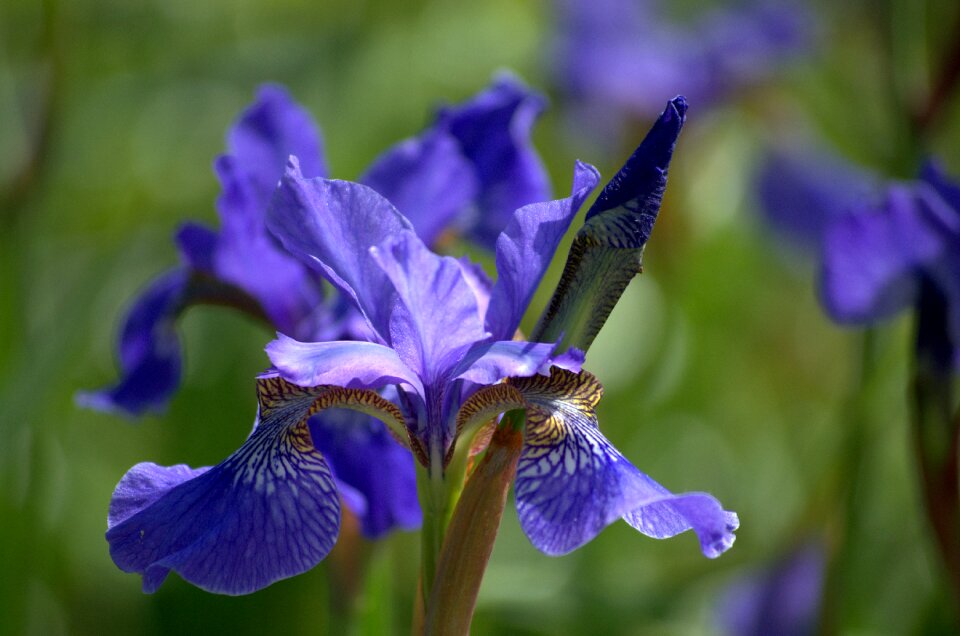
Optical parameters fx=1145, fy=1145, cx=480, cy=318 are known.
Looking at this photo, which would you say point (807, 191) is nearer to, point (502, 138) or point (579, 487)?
point (502, 138)

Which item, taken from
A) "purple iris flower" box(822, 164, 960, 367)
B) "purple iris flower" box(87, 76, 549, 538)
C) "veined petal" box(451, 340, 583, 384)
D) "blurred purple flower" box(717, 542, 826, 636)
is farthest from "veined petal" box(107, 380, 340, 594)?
"blurred purple flower" box(717, 542, 826, 636)

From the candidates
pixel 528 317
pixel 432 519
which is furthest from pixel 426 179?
pixel 528 317

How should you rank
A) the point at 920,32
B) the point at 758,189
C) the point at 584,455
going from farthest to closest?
the point at 758,189 → the point at 920,32 → the point at 584,455

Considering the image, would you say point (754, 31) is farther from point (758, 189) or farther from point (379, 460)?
point (379, 460)

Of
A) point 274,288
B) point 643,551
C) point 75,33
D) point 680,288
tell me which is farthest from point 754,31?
point 274,288

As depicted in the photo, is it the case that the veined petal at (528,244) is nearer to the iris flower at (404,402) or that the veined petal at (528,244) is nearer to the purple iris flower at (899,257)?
the iris flower at (404,402)

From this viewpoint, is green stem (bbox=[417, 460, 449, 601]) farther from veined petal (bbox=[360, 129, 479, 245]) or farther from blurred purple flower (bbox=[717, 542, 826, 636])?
blurred purple flower (bbox=[717, 542, 826, 636])
